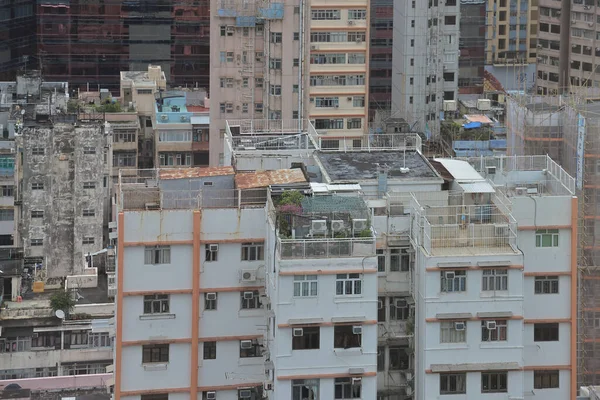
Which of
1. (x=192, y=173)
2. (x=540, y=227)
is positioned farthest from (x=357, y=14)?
(x=540, y=227)

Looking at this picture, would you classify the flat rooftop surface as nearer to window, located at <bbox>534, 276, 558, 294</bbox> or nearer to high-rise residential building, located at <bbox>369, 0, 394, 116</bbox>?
window, located at <bbox>534, 276, 558, 294</bbox>

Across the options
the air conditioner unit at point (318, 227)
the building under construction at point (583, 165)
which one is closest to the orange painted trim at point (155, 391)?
the air conditioner unit at point (318, 227)

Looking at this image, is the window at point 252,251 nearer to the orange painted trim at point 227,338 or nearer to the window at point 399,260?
the orange painted trim at point 227,338

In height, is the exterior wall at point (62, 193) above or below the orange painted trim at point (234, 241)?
below

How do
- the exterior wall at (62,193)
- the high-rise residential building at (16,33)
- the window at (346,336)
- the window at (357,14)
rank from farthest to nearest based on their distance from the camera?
the high-rise residential building at (16,33)
the exterior wall at (62,193)
the window at (357,14)
the window at (346,336)

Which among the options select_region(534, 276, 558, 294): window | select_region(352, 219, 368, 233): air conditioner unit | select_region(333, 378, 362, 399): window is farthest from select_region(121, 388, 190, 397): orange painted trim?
select_region(534, 276, 558, 294): window

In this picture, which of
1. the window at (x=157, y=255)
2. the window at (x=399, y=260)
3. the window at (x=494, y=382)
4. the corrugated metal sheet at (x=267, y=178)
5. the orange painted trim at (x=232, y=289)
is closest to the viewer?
the window at (x=494, y=382)

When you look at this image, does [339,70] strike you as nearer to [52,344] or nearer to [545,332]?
[52,344]
